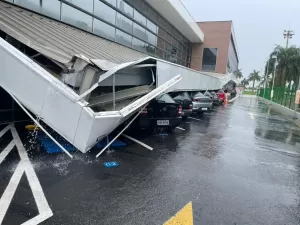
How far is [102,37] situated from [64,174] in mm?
10755

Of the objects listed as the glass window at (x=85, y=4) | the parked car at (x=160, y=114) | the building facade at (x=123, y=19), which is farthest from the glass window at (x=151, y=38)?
the parked car at (x=160, y=114)


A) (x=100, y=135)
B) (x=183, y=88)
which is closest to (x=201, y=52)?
(x=183, y=88)

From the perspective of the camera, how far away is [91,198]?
411cm

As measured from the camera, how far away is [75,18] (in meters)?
12.2

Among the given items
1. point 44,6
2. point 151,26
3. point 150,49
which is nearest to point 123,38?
point 150,49

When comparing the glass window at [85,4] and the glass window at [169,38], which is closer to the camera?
the glass window at [85,4]

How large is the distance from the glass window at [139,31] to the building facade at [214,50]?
19093 millimetres

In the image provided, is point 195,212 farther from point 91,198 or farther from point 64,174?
point 64,174

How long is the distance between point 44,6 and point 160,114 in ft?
21.2

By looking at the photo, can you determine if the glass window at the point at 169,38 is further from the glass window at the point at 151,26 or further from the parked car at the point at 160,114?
the parked car at the point at 160,114

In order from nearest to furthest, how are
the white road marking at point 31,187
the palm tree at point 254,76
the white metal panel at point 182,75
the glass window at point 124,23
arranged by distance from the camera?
1. the white road marking at point 31,187
2. the white metal panel at point 182,75
3. the glass window at point 124,23
4. the palm tree at point 254,76

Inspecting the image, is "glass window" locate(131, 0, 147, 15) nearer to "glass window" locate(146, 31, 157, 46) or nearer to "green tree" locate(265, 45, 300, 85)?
"glass window" locate(146, 31, 157, 46)

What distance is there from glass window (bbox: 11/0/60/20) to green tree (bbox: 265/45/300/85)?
4495 cm

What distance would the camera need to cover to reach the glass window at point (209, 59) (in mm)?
38719
